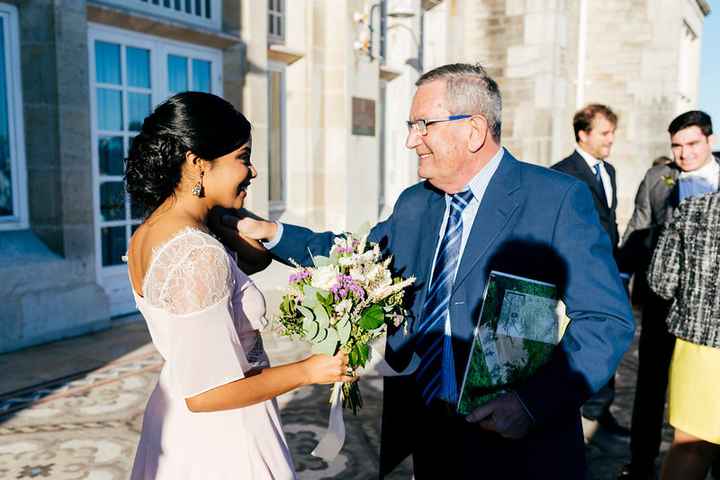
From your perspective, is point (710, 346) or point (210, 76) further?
point (210, 76)

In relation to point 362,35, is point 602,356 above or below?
below

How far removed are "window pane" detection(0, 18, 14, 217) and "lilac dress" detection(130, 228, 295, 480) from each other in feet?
16.0

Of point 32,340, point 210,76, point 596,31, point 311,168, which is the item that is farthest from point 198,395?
point 596,31

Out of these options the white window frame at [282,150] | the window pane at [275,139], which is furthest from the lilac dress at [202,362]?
the window pane at [275,139]

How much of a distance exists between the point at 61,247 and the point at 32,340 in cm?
93

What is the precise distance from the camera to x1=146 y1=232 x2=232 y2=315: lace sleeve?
1.94 m

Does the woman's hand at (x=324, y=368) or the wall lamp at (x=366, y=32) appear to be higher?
the wall lamp at (x=366, y=32)

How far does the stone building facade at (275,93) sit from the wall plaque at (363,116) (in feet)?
0.10

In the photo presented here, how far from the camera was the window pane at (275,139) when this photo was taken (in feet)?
30.2

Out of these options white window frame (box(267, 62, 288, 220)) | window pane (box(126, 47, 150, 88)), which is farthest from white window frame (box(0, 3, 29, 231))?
white window frame (box(267, 62, 288, 220))

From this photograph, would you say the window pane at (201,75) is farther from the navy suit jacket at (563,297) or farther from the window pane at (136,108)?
the navy suit jacket at (563,297)

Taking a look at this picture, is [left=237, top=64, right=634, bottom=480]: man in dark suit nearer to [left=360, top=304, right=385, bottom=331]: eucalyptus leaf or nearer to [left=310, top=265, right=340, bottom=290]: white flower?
[left=360, top=304, right=385, bottom=331]: eucalyptus leaf

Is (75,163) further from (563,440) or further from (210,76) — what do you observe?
(563,440)

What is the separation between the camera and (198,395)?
1.97m
